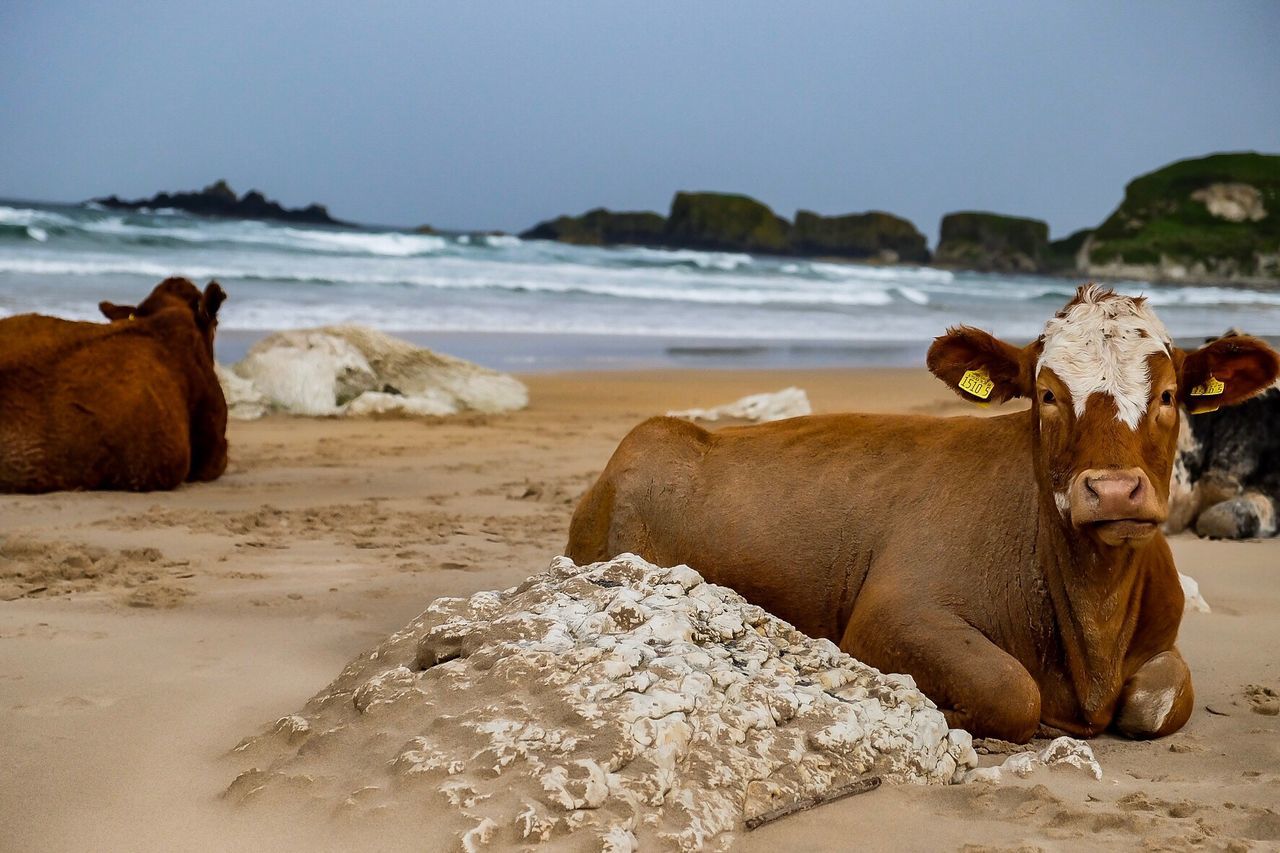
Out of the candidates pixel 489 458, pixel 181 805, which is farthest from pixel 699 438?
pixel 489 458

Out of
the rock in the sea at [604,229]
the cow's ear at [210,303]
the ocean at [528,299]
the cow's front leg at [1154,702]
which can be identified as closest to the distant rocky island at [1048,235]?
the rock in the sea at [604,229]

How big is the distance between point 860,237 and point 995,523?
83201 mm

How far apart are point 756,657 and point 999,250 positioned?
83.5 meters

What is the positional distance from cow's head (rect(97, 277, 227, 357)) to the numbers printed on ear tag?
7511 mm

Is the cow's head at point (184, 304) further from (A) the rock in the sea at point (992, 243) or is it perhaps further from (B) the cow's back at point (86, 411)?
(A) the rock in the sea at point (992, 243)

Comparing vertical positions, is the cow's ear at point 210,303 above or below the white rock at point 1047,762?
above

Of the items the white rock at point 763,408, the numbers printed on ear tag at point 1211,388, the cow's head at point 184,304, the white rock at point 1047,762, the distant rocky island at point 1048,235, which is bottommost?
the white rock at point 763,408

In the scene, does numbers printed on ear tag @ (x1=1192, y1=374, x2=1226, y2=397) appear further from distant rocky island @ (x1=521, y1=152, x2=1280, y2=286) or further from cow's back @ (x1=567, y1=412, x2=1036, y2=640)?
distant rocky island @ (x1=521, y1=152, x2=1280, y2=286)

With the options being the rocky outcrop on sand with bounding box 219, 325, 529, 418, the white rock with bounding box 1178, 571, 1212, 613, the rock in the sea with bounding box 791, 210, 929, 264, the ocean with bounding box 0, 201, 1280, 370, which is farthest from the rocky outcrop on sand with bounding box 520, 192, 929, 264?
the white rock with bounding box 1178, 571, 1212, 613

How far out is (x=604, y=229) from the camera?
77250mm

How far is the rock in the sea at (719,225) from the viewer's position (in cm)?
7938

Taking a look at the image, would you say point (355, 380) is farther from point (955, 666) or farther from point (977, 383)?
point (955, 666)

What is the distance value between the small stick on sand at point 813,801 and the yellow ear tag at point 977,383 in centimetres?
168

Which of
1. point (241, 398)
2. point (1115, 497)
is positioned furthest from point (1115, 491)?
point (241, 398)
